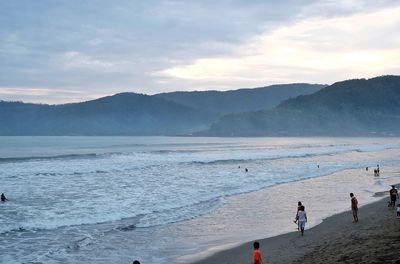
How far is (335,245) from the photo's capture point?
13875 millimetres

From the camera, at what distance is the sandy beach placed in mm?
11531

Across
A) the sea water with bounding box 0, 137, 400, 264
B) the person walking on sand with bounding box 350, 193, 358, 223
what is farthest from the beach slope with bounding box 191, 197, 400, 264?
the sea water with bounding box 0, 137, 400, 264

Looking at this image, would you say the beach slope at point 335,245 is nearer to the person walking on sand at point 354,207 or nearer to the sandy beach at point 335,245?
the sandy beach at point 335,245

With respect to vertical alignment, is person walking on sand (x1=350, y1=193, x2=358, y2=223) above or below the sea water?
above

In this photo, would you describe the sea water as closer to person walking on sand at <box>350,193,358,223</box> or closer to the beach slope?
the beach slope

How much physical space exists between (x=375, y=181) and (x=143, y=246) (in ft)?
75.9

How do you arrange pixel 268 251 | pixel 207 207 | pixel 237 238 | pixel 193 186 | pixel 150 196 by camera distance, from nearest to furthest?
1. pixel 268 251
2. pixel 237 238
3. pixel 207 207
4. pixel 150 196
5. pixel 193 186

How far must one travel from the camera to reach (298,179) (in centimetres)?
3600

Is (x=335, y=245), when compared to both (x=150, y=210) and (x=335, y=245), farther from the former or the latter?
(x=150, y=210)

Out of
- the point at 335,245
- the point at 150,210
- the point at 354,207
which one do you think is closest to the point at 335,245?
the point at 335,245

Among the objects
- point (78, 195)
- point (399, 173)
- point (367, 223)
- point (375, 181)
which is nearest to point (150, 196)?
point (78, 195)

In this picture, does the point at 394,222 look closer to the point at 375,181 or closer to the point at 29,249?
the point at 29,249

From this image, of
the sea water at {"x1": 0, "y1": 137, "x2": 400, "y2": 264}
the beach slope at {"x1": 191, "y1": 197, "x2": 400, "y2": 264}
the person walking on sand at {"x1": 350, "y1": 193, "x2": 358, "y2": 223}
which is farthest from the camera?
the person walking on sand at {"x1": 350, "y1": 193, "x2": 358, "y2": 223}

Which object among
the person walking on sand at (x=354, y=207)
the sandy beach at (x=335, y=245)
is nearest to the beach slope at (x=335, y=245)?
the sandy beach at (x=335, y=245)
